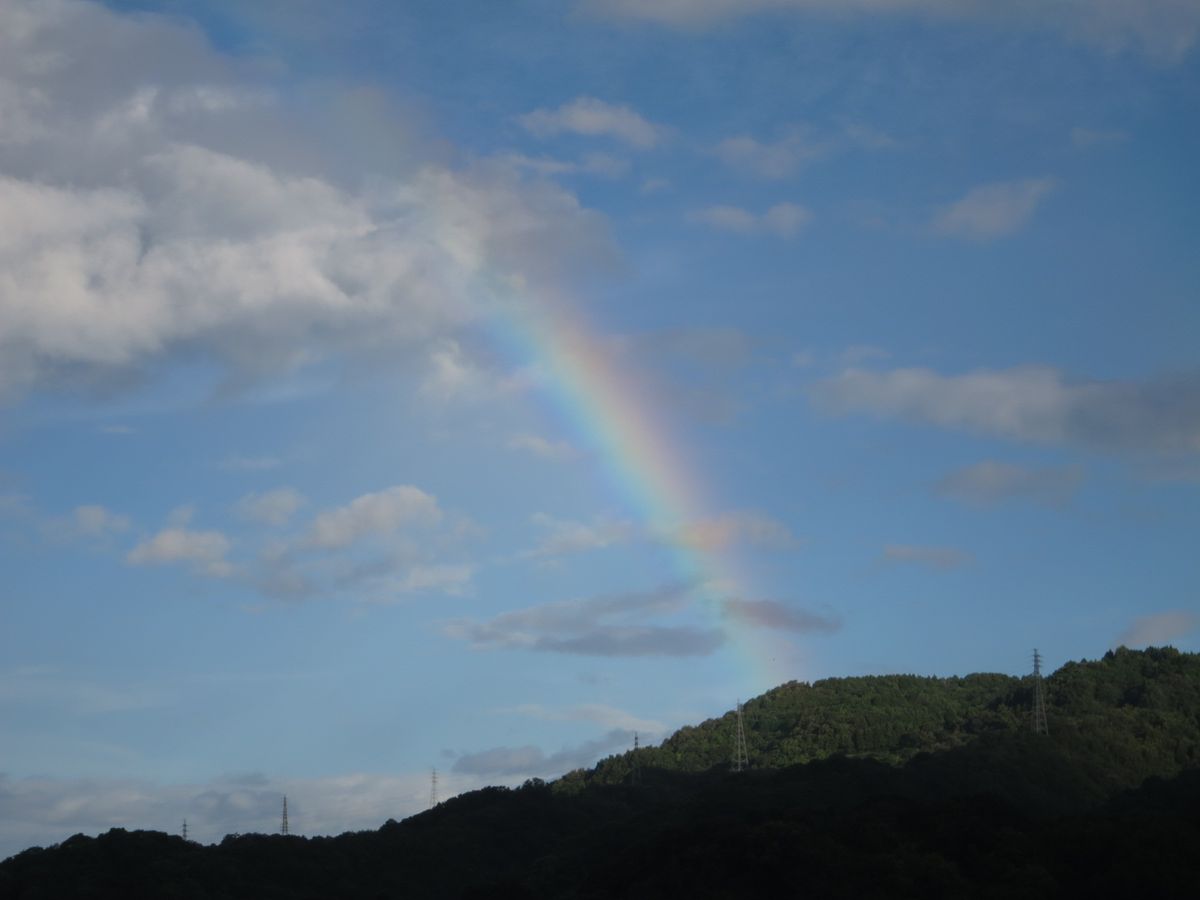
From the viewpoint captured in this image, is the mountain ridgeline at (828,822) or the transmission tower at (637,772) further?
the transmission tower at (637,772)

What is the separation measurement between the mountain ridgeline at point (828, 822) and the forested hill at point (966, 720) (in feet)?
1.09

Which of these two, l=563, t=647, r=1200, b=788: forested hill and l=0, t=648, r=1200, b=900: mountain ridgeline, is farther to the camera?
l=563, t=647, r=1200, b=788: forested hill

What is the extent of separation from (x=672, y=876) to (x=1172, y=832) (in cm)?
2084

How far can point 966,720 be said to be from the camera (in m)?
139

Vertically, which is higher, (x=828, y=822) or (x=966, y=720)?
(x=966, y=720)

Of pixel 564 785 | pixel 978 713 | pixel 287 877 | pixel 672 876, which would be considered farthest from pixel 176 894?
pixel 978 713

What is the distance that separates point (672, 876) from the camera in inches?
2344

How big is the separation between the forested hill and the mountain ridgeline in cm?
33

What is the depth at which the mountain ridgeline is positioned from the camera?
173 ft

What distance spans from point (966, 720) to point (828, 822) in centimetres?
8358

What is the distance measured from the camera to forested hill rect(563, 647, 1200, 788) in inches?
4107

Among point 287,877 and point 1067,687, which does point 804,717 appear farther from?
point 287,877

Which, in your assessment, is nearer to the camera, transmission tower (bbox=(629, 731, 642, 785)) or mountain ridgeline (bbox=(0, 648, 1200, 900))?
mountain ridgeline (bbox=(0, 648, 1200, 900))

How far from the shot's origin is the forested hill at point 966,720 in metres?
104
